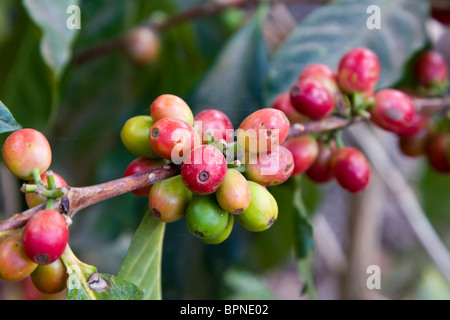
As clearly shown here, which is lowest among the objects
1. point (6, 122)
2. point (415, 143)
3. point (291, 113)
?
point (415, 143)

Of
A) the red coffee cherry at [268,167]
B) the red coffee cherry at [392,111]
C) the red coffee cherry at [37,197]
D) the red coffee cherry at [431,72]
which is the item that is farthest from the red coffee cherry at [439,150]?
the red coffee cherry at [37,197]

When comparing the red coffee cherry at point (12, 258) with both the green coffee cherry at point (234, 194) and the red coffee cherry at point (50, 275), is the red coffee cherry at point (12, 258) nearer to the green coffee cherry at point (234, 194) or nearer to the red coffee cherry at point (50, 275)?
the red coffee cherry at point (50, 275)

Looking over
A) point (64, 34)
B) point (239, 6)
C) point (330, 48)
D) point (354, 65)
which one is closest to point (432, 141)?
point (330, 48)

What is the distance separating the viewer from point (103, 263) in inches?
57.6

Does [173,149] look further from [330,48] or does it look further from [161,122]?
[330,48]

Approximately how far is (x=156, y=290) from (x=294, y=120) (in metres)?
0.32

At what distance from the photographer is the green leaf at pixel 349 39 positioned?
3.10ft

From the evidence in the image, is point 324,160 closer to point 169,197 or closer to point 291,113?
point 291,113

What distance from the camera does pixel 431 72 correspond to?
104 centimetres

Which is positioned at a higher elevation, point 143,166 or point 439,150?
point 143,166

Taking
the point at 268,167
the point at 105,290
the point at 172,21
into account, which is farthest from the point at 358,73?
the point at 172,21

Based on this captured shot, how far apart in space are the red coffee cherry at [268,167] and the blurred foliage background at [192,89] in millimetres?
234

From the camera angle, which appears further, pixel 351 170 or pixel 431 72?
pixel 431 72

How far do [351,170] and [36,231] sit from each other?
431mm
